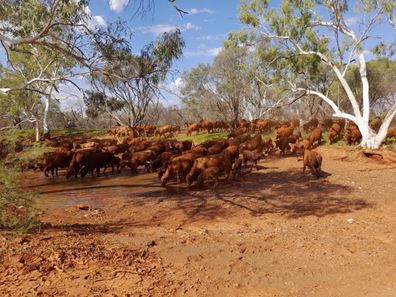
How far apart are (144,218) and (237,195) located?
9.33 ft

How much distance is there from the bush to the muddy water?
10.8 ft

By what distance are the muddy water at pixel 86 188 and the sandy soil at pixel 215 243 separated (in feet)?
0.43

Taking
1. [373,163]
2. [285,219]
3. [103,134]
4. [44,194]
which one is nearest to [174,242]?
[285,219]

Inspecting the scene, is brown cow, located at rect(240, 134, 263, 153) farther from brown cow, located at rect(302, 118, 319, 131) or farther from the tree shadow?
brown cow, located at rect(302, 118, 319, 131)

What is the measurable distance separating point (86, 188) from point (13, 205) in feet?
22.5

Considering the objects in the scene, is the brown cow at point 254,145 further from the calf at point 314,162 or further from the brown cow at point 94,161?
the brown cow at point 94,161

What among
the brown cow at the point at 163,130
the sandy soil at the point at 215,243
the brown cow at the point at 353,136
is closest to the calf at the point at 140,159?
the sandy soil at the point at 215,243

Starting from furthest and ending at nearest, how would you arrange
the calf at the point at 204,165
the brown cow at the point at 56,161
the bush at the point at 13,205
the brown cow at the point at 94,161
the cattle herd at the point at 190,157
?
1. the brown cow at the point at 56,161
2. the brown cow at the point at 94,161
3. the cattle herd at the point at 190,157
4. the calf at the point at 204,165
5. the bush at the point at 13,205

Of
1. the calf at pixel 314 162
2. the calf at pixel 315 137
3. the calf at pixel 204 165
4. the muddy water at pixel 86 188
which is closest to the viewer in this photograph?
the muddy water at pixel 86 188

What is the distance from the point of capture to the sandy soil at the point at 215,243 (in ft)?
17.3

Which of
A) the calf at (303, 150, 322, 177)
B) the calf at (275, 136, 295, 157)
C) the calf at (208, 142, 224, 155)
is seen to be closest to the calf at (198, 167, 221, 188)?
the calf at (303, 150, 322, 177)

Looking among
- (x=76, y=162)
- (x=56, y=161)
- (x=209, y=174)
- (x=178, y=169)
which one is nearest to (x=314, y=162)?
(x=209, y=174)

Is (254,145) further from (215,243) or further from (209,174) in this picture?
(215,243)

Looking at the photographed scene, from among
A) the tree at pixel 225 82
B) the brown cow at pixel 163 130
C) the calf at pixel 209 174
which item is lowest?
the calf at pixel 209 174
